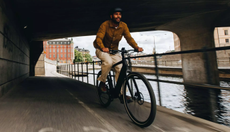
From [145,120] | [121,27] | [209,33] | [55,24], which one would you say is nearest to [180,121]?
[145,120]

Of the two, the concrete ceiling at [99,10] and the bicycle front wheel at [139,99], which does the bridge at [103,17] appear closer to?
the concrete ceiling at [99,10]

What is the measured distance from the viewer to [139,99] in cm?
269

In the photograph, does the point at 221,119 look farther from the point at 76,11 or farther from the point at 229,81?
the point at 76,11

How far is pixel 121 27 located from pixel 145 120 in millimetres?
1893

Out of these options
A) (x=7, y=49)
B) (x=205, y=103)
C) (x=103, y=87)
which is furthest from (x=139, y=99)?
(x=7, y=49)

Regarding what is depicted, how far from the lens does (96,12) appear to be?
11273 millimetres

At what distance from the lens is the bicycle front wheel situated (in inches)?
93.1

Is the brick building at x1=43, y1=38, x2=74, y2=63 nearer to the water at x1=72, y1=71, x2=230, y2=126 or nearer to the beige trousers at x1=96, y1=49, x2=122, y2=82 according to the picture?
the water at x1=72, y1=71, x2=230, y2=126

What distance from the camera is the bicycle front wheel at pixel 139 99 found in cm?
237

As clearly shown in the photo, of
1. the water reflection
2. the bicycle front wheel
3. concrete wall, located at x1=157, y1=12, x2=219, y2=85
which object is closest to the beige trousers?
the bicycle front wheel

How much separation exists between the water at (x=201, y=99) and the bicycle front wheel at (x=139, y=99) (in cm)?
138

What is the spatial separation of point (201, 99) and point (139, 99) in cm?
426

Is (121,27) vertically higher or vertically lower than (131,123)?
higher

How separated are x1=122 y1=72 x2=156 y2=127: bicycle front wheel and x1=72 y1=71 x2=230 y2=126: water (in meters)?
1.38
